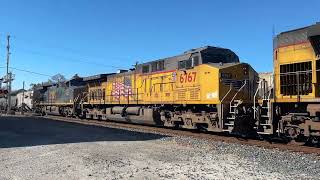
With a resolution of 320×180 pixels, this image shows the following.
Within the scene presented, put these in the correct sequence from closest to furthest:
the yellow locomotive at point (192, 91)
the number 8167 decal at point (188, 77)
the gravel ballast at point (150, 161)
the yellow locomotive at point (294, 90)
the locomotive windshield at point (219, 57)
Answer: the gravel ballast at point (150, 161) → the yellow locomotive at point (294, 90) → the yellow locomotive at point (192, 91) → the locomotive windshield at point (219, 57) → the number 8167 decal at point (188, 77)

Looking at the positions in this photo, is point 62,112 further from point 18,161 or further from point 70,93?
point 18,161

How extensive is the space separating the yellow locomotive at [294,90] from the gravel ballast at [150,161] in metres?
0.93

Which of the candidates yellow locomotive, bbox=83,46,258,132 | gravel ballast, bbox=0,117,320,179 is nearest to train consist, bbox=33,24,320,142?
yellow locomotive, bbox=83,46,258,132

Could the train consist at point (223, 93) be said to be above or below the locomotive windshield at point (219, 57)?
below

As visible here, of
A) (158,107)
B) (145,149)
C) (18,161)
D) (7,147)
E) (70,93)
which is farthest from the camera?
(70,93)

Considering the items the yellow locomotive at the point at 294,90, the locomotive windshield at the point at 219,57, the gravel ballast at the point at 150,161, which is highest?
the locomotive windshield at the point at 219,57

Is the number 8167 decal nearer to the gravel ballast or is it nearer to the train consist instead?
the train consist

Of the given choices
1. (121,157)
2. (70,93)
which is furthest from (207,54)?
(70,93)

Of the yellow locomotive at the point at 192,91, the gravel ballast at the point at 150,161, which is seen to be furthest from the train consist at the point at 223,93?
the gravel ballast at the point at 150,161

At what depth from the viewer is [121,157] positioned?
32.5 ft

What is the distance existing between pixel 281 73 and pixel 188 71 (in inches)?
211

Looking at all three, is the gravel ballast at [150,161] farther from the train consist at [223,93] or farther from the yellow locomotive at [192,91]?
the yellow locomotive at [192,91]

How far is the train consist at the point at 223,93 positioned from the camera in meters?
11.4

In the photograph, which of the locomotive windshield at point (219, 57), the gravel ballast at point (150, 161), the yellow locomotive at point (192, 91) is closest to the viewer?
the gravel ballast at point (150, 161)
